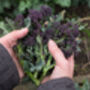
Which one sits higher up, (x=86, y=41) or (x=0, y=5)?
(x=0, y=5)

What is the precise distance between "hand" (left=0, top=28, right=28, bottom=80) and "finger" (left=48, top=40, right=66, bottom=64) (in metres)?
0.19

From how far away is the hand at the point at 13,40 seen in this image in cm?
126

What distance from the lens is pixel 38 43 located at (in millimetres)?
1291

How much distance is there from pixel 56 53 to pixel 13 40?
1.10ft

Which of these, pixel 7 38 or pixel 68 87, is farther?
pixel 7 38

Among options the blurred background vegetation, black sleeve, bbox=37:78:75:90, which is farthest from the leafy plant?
the blurred background vegetation

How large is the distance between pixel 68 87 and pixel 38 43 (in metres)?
0.36

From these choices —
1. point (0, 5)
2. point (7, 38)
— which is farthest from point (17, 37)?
point (0, 5)

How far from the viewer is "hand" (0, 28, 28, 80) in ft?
4.13

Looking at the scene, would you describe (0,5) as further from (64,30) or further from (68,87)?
(68,87)

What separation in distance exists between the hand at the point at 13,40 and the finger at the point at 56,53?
0.19m

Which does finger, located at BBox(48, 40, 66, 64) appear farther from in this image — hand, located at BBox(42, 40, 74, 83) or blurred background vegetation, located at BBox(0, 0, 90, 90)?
blurred background vegetation, located at BBox(0, 0, 90, 90)

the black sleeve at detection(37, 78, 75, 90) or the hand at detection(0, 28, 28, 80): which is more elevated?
the hand at detection(0, 28, 28, 80)

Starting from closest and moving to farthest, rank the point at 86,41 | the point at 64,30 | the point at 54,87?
the point at 54,87, the point at 64,30, the point at 86,41
